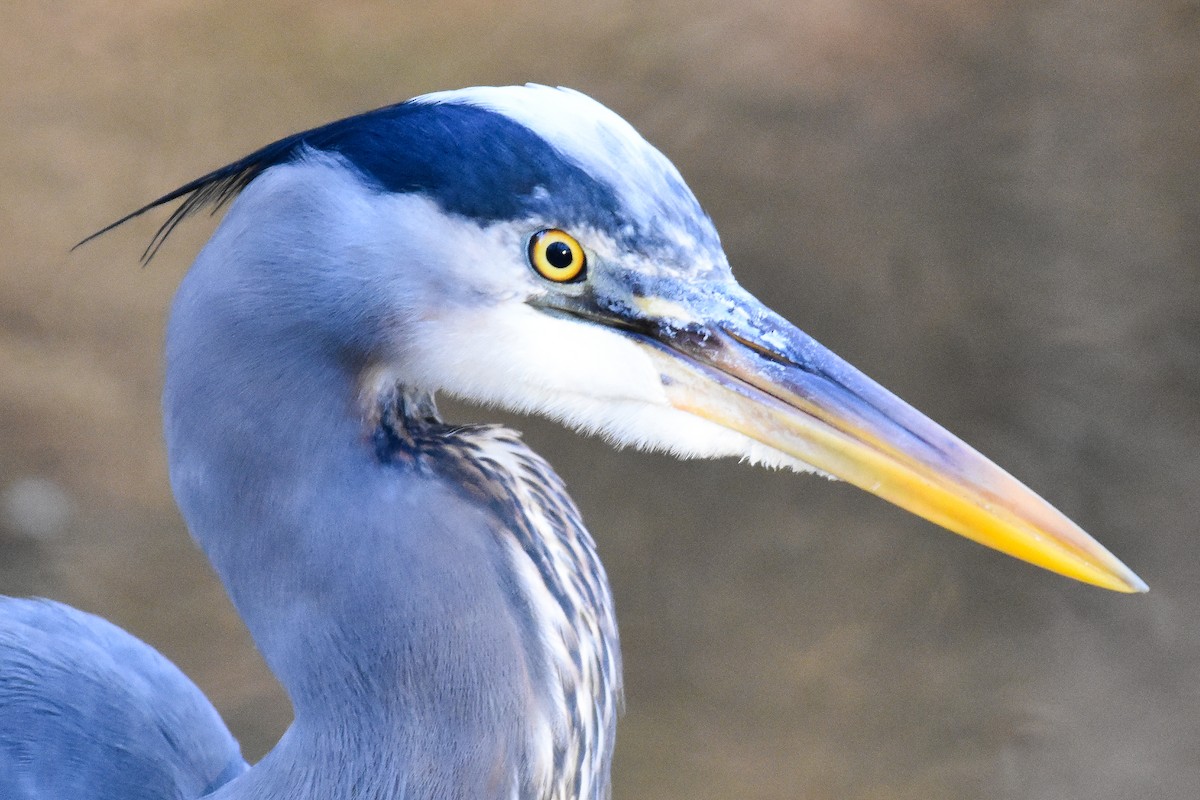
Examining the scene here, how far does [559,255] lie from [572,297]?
1.1 inches

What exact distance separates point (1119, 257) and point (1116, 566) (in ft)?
5.69

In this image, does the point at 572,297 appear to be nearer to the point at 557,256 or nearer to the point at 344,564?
the point at 557,256

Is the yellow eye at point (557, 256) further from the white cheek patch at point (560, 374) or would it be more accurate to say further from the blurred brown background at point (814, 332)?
the blurred brown background at point (814, 332)

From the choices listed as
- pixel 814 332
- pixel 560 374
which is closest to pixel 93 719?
pixel 560 374

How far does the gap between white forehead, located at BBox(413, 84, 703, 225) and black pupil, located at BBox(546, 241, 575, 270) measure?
0.16ft

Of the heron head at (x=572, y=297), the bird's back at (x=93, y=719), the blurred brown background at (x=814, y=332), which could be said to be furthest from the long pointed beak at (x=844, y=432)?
the blurred brown background at (x=814, y=332)

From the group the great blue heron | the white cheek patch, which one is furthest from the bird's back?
the white cheek patch

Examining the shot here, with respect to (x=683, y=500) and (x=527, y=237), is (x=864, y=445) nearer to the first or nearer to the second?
(x=527, y=237)

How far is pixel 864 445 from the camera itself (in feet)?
2.72

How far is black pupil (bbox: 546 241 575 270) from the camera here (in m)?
0.79

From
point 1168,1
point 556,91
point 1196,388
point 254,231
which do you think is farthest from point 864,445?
point 1168,1

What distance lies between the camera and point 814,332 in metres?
2.28

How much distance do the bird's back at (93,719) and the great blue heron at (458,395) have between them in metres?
0.24

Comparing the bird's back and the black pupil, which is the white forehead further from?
the bird's back
